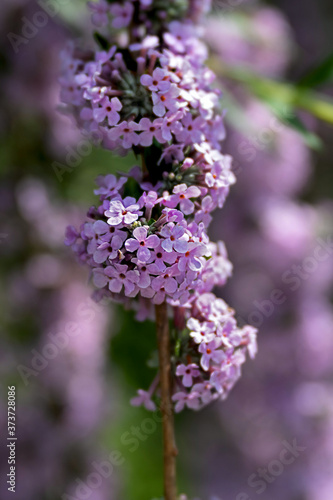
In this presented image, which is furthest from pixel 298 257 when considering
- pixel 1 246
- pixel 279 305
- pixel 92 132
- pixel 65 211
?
pixel 92 132

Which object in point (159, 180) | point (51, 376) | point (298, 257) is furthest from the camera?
point (298, 257)

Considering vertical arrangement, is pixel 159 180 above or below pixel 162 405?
above

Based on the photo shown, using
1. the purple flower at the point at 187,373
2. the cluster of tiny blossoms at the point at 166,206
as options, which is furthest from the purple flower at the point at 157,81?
the purple flower at the point at 187,373

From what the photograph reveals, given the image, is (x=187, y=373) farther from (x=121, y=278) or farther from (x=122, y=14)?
(x=122, y=14)

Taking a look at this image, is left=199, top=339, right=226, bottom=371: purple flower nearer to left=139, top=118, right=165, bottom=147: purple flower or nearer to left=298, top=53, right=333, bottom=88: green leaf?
left=139, top=118, right=165, bottom=147: purple flower

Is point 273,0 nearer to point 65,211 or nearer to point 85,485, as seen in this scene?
point 65,211

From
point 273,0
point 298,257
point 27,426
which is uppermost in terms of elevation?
point 273,0

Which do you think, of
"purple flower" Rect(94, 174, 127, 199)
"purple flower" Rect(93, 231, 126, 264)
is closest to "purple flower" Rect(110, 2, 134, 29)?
"purple flower" Rect(94, 174, 127, 199)
